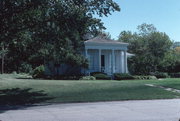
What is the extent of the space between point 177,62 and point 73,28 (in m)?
30.5

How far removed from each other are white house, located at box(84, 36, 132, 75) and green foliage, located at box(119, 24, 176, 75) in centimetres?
344

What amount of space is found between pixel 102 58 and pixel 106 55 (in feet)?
2.19

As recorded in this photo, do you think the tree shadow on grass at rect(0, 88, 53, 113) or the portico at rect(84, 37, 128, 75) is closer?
the tree shadow on grass at rect(0, 88, 53, 113)

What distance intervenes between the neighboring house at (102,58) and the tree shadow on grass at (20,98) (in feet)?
47.1

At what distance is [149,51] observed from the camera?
5903 centimetres


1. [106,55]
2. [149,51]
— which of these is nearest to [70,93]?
[106,55]

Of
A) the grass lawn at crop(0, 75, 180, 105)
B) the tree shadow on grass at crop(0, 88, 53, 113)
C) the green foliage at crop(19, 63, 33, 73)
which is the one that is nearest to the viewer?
the tree shadow on grass at crop(0, 88, 53, 113)

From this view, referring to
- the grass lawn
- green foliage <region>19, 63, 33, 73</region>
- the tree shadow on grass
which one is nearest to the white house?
the grass lawn

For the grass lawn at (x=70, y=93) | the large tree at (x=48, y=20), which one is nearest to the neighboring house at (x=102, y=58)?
the grass lawn at (x=70, y=93)

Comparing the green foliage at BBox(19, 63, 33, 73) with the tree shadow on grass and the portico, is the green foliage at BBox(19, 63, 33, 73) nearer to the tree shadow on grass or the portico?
the portico

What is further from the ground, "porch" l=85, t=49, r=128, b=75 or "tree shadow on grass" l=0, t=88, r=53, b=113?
"porch" l=85, t=49, r=128, b=75

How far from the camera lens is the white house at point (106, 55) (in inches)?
1445

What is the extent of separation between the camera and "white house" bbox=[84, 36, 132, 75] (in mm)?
36709

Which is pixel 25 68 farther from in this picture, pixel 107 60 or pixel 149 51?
pixel 149 51
